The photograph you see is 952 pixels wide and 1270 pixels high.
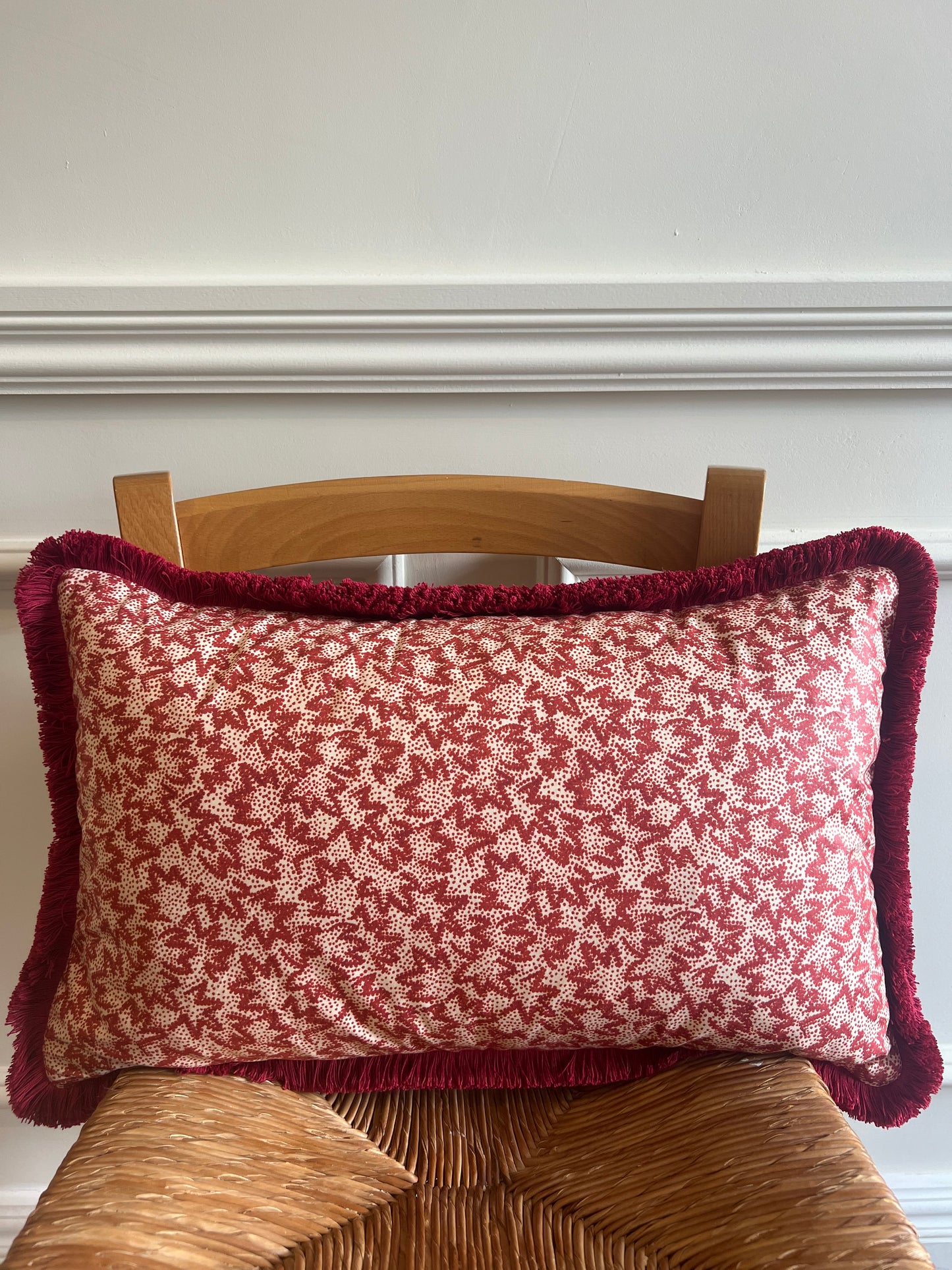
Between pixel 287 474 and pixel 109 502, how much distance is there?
0.55 feet

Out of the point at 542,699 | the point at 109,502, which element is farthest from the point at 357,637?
the point at 109,502

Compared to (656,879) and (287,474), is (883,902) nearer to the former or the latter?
(656,879)

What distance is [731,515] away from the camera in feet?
2.03

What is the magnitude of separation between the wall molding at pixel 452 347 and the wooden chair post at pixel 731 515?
16 cm

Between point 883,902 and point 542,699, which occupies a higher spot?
point 542,699

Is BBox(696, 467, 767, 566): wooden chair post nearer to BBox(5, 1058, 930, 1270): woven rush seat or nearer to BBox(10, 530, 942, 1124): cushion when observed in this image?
BBox(10, 530, 942, 1124): cushion

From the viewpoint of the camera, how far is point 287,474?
75cm

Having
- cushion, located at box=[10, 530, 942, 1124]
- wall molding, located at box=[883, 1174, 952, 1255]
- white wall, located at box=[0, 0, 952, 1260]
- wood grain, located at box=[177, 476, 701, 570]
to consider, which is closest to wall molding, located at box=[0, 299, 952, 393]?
white wall, located at box=[0, 0, 952, 1260]

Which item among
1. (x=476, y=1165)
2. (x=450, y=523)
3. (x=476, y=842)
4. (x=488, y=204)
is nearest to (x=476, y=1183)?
(x=476, y=1165)

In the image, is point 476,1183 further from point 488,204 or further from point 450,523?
point 488,204

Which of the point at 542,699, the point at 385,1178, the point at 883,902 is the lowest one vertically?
the point at 385,1178

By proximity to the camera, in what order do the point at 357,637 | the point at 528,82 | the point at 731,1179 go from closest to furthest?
the point at 731,1179 → the point at 357,637 → the point at 528,82

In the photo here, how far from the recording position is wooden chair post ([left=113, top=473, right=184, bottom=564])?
24.0 inches

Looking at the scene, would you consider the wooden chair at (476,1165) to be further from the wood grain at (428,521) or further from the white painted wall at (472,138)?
the white painted wall at (472,138)
